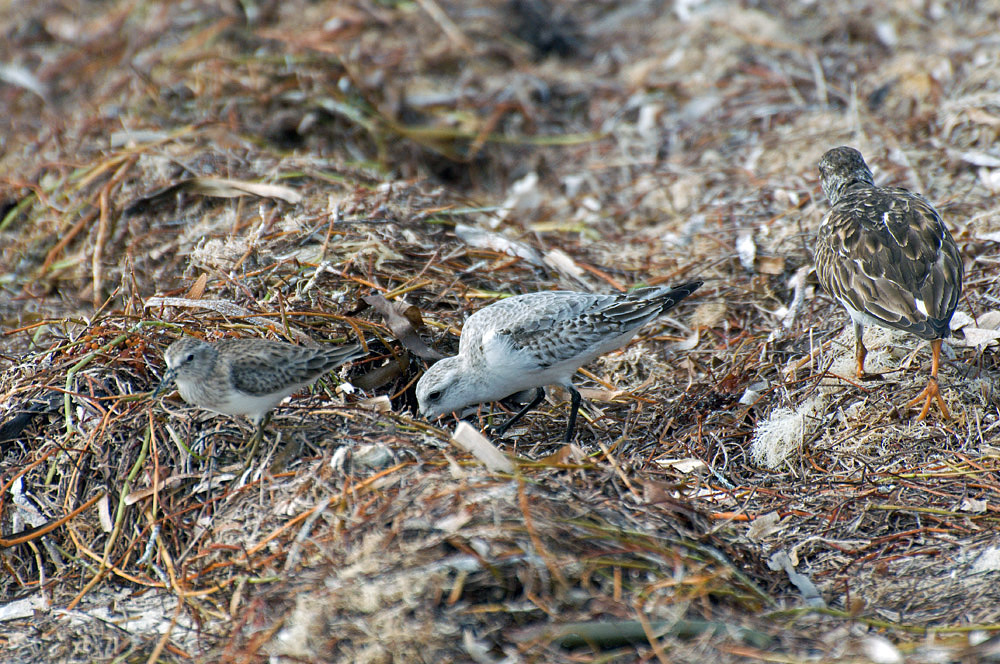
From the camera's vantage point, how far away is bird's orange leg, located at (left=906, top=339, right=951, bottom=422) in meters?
5.11

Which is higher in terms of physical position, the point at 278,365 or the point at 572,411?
the point at 278,365

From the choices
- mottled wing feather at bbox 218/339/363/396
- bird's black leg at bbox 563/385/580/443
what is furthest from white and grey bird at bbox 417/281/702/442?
mottled wing feather at bbox 218/339/363/396

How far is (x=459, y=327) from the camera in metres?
6.02

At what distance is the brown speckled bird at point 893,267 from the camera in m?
5.06

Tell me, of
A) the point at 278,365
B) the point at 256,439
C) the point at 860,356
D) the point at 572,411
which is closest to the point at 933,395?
the point at 860,356

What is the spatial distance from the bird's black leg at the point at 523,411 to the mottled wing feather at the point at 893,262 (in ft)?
5.98

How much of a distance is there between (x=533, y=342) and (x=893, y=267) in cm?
201

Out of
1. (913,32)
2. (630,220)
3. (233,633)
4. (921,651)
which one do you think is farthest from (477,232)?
(913,32)

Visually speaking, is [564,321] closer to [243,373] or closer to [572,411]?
[572,411]

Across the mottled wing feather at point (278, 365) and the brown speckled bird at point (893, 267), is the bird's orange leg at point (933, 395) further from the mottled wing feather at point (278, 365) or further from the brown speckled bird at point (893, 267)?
the mottled wing feather at point (278, 365)

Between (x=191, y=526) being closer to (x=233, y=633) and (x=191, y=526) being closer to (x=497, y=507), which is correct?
(x=233, y=633)

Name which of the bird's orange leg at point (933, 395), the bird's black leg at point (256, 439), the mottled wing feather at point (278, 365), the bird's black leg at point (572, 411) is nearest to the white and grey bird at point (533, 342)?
the bird's black leg at point (572, 411)

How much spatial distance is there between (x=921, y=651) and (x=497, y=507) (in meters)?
1.65

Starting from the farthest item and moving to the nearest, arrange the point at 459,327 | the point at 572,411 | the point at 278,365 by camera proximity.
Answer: the point at 459,327 → the point at 572,411 → the point at 278,365
